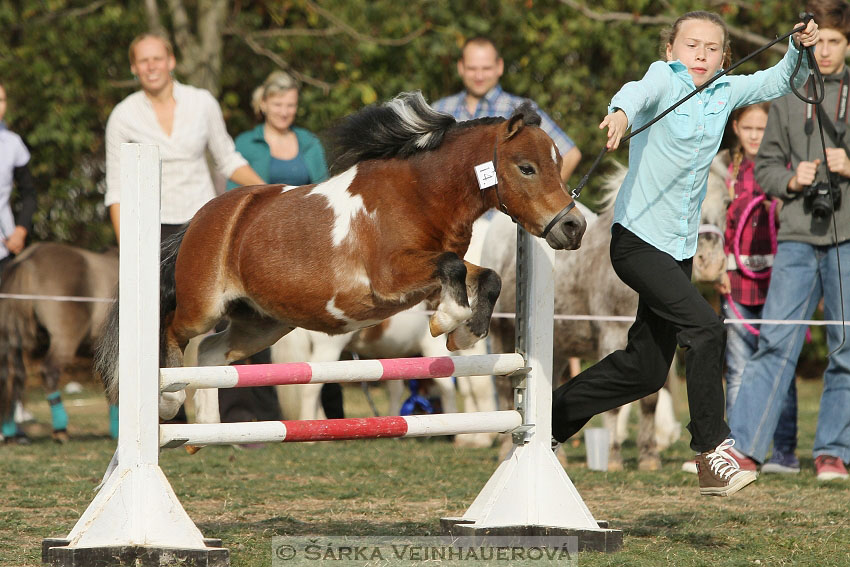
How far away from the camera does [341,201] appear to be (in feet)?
14.4

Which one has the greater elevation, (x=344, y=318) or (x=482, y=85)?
Result: (x=482, y=85)

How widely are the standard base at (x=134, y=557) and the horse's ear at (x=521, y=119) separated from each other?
1.82m

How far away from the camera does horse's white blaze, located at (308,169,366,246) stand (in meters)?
4.33

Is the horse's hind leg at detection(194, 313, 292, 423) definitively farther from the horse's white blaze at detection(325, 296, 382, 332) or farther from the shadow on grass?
the shadow on grass

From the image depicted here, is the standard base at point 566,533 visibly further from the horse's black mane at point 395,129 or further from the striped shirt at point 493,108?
the striped shirt at point 493,108

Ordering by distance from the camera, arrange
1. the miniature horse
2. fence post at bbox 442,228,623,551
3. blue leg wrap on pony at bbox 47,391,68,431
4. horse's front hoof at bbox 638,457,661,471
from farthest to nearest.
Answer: blue leg wrap on pony at bbox 47,391,68,431, horse's front hoof at bbox 638,457,661,471, fence post at bbox 442,228,623,551, the miniature horse

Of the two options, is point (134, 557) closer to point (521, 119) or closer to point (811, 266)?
point (521, 119)

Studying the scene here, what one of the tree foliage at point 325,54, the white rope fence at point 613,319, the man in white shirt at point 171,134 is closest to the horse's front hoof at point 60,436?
the white rope fence at point 613,319

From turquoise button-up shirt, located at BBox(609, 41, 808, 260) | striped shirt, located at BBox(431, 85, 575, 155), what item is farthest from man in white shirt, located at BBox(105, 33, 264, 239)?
turquoise button-up shirt, located at BBox(609, 41, 808, 260)

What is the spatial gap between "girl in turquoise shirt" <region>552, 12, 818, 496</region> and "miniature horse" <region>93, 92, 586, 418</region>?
390mm

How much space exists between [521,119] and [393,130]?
1.77ft

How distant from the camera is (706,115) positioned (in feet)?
14.5

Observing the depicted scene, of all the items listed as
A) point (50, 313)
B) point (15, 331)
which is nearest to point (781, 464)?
point (50, 313)

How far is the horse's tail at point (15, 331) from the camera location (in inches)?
343
